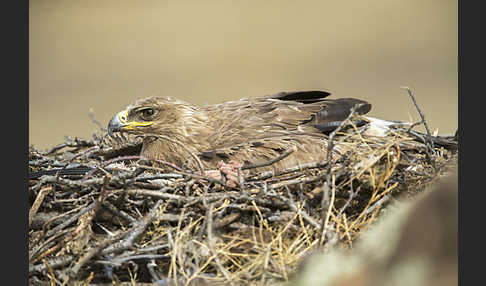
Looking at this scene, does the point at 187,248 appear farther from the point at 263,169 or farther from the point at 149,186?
the point at 263,169

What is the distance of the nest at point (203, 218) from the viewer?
6.75 ft

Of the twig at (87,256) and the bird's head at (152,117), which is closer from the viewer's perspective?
the twig at (87,256)

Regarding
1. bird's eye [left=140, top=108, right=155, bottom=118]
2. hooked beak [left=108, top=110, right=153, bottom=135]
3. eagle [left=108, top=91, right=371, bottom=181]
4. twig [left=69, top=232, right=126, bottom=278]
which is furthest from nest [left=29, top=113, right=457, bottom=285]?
bird's eye [left=140, top=108, right=155, bottom=118]

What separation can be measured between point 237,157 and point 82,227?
40.5 inches

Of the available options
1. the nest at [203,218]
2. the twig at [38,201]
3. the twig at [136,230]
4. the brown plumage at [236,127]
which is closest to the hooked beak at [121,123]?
the brown plumage at [236,127]

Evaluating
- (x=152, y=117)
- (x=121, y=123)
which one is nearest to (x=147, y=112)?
(x=152, y=117)

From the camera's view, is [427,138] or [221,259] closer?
[221,259]

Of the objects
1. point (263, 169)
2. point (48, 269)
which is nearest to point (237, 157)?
point (263, 169)

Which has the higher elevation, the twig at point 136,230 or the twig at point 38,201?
the twig at point 38,201

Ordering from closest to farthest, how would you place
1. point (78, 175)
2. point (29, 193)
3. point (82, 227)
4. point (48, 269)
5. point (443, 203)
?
point (443, 203) < point (48, 269) < point (82, 227) < point (29, 193) < point (78, 175)

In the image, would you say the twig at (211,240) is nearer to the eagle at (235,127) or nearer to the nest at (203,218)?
the nest at (203,218)

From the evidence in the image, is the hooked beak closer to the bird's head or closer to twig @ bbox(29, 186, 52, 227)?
the bird's head

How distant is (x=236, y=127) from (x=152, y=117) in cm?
57

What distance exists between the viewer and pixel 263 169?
292 cm
